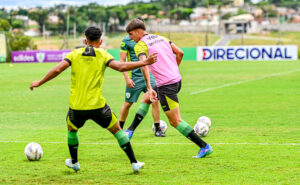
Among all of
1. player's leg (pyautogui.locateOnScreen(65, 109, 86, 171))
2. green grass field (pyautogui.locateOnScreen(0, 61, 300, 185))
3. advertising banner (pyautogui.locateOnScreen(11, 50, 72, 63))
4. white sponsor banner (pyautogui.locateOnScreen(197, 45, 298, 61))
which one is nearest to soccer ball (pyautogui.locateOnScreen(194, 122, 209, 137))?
green grass field (pyautogui.locateOnScreen(0, 61, 300, 185))

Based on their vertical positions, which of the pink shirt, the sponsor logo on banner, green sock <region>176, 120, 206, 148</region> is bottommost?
the sponsor logo on banner

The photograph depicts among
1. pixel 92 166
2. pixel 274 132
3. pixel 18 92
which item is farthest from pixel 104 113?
pixel 18 92

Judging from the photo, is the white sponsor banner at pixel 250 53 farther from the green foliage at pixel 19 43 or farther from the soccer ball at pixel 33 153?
the soccer ball at pixel 33 153

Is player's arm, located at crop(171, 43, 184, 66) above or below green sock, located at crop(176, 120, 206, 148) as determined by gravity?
above

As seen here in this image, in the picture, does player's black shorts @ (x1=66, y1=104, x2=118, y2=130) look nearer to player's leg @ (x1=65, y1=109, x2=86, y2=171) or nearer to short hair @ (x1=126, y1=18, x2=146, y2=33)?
player's leg @ (x1=65, y1=109, x2=86, y2=171)

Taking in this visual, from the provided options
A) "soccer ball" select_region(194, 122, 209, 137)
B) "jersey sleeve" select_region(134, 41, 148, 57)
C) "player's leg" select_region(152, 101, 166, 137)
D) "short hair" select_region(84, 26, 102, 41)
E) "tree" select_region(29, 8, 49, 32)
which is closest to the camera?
"short hair" select_region(84, 26, 102, 41)

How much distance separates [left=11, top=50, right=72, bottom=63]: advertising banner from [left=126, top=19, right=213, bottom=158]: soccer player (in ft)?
151

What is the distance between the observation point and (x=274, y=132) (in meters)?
10.5

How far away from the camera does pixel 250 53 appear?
156 ft

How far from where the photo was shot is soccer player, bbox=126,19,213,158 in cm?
803

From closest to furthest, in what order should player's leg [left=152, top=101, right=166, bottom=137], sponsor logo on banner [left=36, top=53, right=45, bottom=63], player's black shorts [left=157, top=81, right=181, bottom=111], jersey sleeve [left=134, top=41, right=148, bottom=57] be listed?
1. jersey sleeve [left=134, top=41, right=148, bottom=57]
2. player's black shorts [left=157, top=81, right=181, bottom=111]
3. player's leg [left=152, top=101, right=166, bottom=137]
4. sponsor logo on banner [left=36, top=53, right=45, bottom=63]

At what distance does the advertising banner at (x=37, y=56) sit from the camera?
53719 millimetres

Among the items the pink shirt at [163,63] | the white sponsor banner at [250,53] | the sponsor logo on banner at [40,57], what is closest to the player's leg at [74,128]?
the pink shirt at [163,63]

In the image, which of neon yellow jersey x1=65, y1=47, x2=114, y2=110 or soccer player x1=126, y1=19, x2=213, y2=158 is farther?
soccer player x1=126, y1=19, x2=213, y2=158
